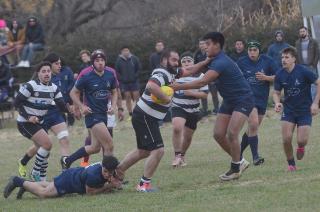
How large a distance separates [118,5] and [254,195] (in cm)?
2795

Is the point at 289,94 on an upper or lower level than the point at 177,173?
upper

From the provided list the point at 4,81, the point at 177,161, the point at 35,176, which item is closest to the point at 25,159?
the point at 35,176

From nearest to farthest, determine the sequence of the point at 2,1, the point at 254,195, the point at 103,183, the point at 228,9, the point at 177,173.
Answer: the point at 254,195 < the point at 103,183 < the point at 177,173 < the point at 2,1 < the point at 228,9

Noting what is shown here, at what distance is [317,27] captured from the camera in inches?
928

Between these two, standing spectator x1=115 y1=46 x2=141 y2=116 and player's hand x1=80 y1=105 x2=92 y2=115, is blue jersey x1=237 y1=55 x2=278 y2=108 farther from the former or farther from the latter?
standing spectator x1=115 y1=46 x2=141 y2=116

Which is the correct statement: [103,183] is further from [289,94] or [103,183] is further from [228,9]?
[228,9]

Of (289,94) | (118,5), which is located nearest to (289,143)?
(289,94)

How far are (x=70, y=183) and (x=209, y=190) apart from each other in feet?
5.80

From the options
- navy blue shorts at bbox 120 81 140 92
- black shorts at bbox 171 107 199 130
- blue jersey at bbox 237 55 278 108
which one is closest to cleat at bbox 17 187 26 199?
black shorts at bbox 171 107 199 130

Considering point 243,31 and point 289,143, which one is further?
point 243,31

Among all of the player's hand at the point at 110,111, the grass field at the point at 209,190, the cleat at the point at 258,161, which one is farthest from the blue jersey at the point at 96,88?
the cleat at the point at 258,161

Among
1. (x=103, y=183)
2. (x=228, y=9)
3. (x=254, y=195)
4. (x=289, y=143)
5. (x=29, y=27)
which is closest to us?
(x=254, y=195)

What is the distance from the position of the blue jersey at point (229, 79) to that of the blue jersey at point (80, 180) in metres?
2.03

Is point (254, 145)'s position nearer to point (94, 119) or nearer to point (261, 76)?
point (261, 76)
